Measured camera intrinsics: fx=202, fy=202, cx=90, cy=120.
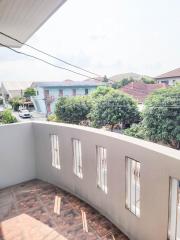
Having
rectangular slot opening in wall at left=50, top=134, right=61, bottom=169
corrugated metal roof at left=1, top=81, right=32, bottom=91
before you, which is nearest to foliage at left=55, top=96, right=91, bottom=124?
rectangular slot opening in wall at left=50, top=134, right=61, bottom=169

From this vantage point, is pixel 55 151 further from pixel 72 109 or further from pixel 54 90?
pixel 54 90

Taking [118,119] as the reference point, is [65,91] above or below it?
above

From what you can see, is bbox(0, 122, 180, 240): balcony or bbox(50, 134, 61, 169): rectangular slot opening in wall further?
bbox(50, 134, 61, 169): rectangular slot opening in wall

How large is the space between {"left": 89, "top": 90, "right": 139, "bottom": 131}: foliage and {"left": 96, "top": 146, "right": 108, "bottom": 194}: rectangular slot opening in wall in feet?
26.3

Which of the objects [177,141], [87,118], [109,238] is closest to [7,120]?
[109,238]

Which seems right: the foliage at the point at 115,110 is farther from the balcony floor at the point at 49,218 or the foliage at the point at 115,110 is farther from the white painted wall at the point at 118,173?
the balcony floor at the point at 49,218

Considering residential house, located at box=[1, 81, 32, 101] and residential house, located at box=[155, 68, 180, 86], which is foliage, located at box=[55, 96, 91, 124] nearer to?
residential house, located at box=[155, 68, 180, 86]

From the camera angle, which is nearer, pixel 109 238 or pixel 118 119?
pixel 109 238

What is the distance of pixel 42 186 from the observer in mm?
4895

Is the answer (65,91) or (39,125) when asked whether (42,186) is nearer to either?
(39,125)

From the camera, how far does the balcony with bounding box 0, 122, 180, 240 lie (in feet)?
8.20

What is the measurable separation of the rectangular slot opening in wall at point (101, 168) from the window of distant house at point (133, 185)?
22.2 inches

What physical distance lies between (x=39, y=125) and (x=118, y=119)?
24.3 ft

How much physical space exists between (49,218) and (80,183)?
868 mm
